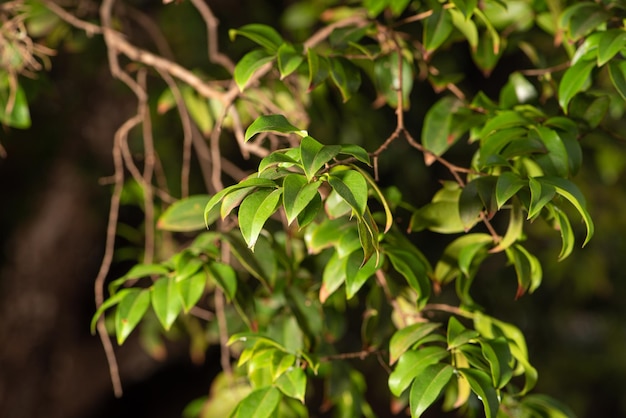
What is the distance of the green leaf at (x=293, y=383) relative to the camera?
0.81 meters

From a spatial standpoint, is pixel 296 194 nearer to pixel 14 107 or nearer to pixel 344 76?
pixel 344 76

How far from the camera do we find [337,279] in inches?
33.7

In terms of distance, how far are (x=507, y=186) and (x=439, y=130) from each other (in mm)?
279

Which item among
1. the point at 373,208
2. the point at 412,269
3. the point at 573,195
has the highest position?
the point at 573,195

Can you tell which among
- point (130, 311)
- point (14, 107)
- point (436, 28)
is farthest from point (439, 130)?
point (14, 107)

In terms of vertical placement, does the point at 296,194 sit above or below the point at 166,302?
above

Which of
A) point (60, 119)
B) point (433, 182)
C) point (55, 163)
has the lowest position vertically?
point (433, 182)

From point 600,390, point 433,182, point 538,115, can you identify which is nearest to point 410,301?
point 538,115

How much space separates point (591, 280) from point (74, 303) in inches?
55.9

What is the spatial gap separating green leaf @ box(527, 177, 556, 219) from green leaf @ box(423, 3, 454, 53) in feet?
0.97

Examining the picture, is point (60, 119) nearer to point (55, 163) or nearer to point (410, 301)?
point (55, 163)

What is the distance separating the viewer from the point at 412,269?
0.83 metres

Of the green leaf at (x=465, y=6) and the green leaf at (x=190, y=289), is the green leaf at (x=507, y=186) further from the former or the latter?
the green leaf at (x=190, y=289)

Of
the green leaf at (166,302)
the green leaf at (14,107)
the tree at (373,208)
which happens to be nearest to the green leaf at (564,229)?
the tree at (373,208)
